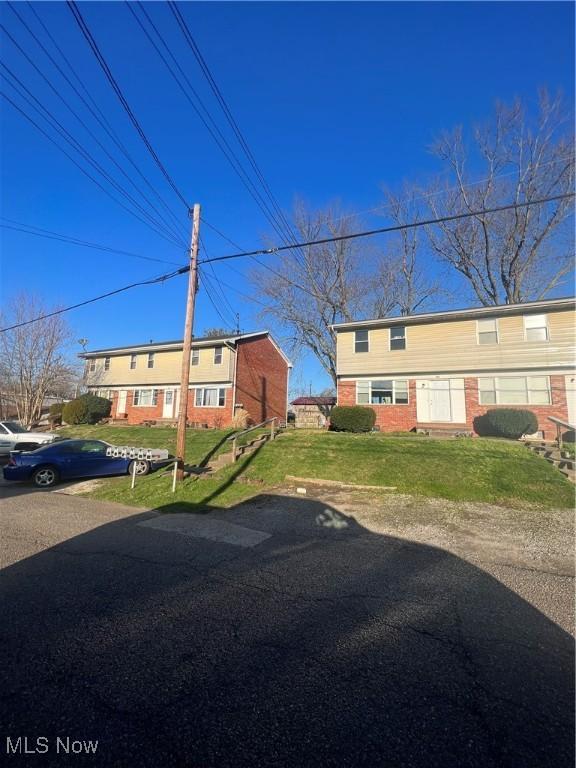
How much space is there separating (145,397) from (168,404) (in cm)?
250

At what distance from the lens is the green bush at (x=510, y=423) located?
16250mm

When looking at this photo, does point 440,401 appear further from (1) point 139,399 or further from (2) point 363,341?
(1) point 139,399

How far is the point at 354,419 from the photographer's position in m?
18.3

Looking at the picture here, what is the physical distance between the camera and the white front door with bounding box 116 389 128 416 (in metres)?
Answer: 28.8

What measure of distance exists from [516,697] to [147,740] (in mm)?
2303

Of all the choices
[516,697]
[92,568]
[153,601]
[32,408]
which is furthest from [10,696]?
[32,408]

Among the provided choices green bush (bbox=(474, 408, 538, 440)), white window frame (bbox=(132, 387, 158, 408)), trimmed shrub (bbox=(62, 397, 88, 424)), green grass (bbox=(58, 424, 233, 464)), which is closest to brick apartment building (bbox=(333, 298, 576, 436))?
green bush (bbox=(474, 408, 538, 440))

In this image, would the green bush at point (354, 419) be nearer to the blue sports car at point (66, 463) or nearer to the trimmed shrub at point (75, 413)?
the blue sports car at point (66, 463)

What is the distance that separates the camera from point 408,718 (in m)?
2.23

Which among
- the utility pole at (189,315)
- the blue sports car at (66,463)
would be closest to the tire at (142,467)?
the blue sports car at (66,463)

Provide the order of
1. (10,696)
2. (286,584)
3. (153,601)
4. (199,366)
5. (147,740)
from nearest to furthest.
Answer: (147,740), (10,696), (153,601), (286,584), (199,366)

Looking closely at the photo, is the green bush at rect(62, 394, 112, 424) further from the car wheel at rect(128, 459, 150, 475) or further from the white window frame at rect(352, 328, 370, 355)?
the white window frame at rect(352, 328, 370, 355)

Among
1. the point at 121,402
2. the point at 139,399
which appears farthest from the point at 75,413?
the point at 139,399

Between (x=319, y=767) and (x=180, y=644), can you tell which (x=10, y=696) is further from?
(x=319, y=767)
